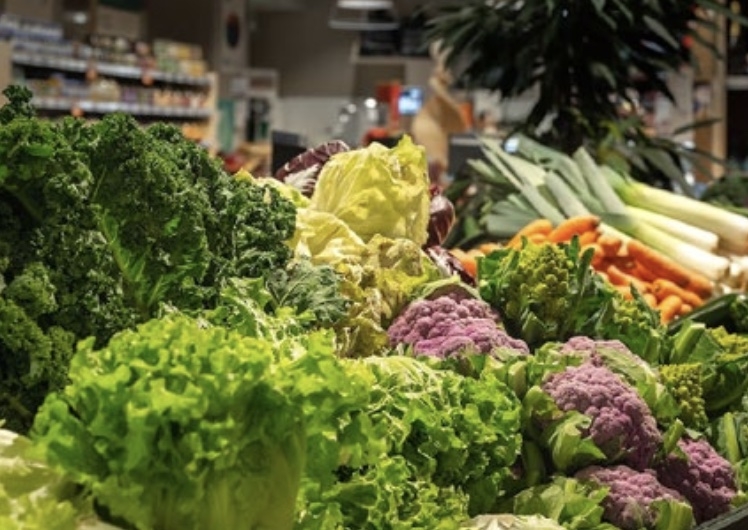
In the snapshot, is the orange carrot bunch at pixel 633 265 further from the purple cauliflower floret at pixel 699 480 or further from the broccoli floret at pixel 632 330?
the purple cauliflower floret at pixel 699 480

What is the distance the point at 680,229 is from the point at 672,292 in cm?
41

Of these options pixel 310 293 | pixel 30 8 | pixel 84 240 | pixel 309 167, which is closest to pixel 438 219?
pixel 309 167

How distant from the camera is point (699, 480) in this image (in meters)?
2.00

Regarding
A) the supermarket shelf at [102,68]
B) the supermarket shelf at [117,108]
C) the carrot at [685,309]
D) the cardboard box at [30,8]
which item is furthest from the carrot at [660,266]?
the cardboard box at [30,8]

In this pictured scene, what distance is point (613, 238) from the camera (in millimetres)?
3482

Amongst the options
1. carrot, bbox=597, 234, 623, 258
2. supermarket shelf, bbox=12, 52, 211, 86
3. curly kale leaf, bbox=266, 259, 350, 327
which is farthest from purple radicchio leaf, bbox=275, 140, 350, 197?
supermarket shelf, bbox=12, 52, 211, 86

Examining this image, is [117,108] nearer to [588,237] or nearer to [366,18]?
[366,18]

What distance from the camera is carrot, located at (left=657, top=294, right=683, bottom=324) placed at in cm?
334

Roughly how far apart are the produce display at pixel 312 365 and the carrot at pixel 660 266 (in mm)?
953

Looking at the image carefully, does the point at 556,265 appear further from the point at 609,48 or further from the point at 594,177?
the point at 609,48

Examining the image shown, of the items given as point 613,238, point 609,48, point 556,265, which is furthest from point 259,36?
point 556,265

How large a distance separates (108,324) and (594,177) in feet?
9.02

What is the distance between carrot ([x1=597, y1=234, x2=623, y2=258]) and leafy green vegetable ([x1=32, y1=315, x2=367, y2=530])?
7.49 feet

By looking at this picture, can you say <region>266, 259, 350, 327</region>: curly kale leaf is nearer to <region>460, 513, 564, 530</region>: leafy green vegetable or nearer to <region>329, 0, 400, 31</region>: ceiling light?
<region>460, 513, 564, 530</region>: leafy green vegetable
